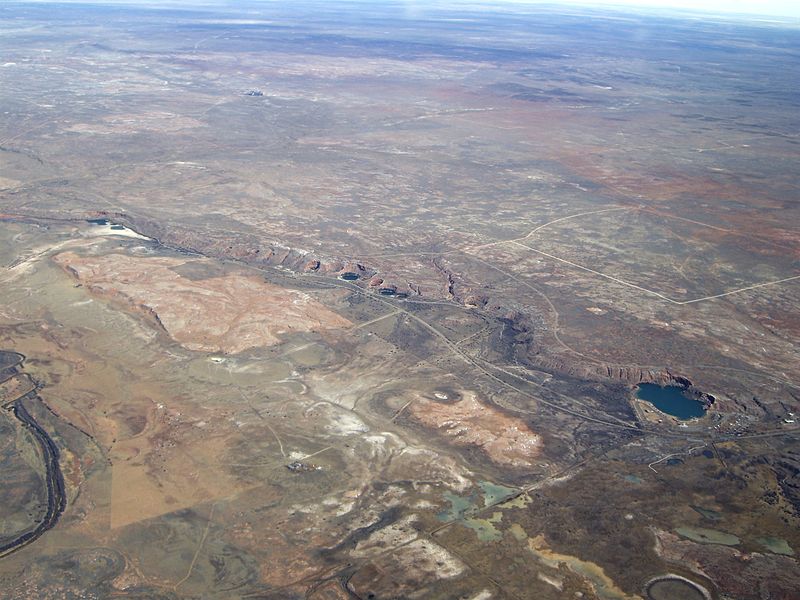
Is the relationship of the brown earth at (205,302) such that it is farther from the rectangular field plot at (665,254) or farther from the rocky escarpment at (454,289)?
the rectangular field plot at (665,254)

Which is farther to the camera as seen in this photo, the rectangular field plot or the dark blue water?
the rectangular field plot

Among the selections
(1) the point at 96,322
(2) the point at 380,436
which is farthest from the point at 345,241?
(2) the point at 380,436

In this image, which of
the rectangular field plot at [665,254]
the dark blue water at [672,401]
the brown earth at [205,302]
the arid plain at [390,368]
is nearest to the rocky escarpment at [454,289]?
the arid plain at [390,368]

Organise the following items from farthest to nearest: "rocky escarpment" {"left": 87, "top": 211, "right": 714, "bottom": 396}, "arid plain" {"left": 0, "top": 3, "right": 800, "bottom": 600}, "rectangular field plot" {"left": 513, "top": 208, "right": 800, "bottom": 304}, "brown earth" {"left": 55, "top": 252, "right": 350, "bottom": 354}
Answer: "rectangular field plot" {"left": 513, "top": 208, "right": 800, "bottom": 304}
"brown earth" {"left": 55, "top": 252, "right": 350, "bottom": 354}
"rocky escarpment" {"left": 87, "top": 211, "right": 714, "bottom": 396}
"arid plain" {"left": 0, "top": 3, "right": 800, "bottom": 600}

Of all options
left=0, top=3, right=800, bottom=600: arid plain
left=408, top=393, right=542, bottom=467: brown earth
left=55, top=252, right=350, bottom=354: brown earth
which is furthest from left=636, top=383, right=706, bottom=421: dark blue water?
left=55, top=252, right=350, bottom=354: brown earth

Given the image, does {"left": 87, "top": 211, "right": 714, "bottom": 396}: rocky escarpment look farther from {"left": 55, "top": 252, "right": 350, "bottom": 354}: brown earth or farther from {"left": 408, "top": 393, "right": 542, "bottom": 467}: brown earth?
{"left": 408, "top": 393, "right": 542, "bottom": 467}: brown earth

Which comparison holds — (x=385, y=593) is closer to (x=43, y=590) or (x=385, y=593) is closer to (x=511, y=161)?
(x=43, y=590)
